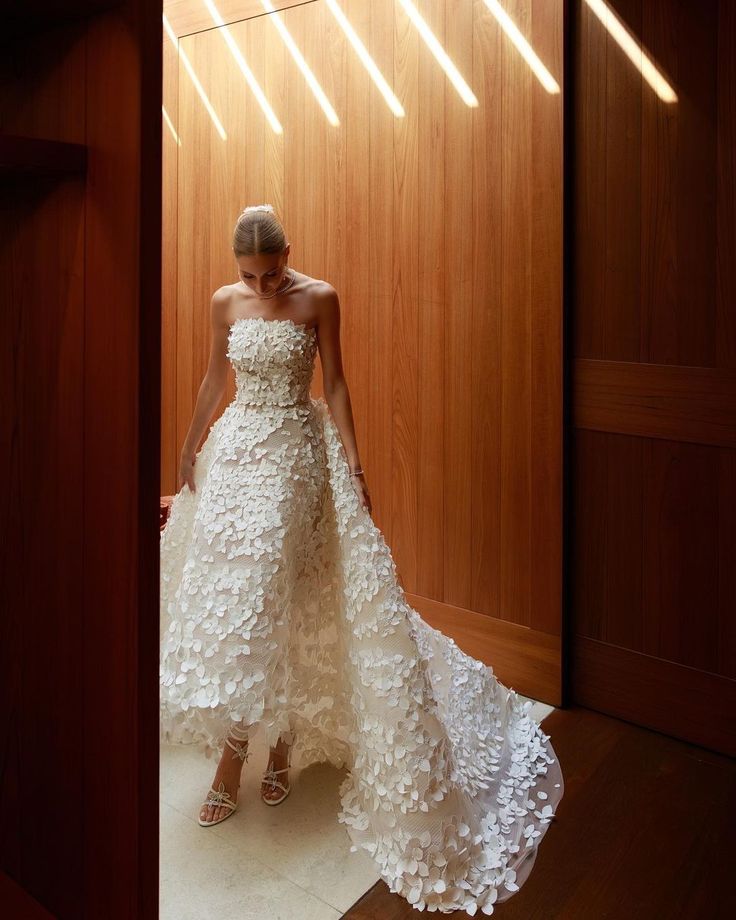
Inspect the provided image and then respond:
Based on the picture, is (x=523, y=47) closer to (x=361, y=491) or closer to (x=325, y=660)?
(x=361, y=491)

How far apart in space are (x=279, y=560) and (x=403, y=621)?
392 mm

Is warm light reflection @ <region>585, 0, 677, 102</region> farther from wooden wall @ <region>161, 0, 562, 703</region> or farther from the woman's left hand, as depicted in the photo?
the woman's left hand

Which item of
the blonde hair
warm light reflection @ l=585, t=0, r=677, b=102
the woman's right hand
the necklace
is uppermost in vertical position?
warm light reflection @ l=585, t=0, r=677, b=102

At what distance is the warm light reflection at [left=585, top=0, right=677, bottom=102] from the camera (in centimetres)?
292

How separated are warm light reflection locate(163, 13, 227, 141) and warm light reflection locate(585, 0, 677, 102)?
1.93 meters

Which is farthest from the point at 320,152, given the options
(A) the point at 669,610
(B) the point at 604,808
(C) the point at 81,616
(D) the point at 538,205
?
(C) the point at 81,616

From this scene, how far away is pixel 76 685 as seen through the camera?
45.7 inches

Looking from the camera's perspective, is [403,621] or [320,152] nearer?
[403,621]

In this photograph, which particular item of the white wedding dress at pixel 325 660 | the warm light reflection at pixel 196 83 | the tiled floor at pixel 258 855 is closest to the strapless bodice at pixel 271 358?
the white wedding dress at pixel 325 660

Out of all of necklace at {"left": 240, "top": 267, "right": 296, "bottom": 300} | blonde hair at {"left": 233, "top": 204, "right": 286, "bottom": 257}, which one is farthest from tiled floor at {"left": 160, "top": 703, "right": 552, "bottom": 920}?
blonde hair at {"left": 233, "top": 204, "right": 286, "bottom": 257}

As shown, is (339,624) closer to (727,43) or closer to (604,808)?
(604,808)

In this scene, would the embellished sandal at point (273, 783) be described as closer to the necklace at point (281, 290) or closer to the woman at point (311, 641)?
the woman at point (311, 641)

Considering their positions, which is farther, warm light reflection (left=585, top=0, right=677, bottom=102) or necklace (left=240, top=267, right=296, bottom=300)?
warm light reflection (left=585, top=0, right=677, bottom=102)

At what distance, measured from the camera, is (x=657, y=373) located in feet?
9.87
